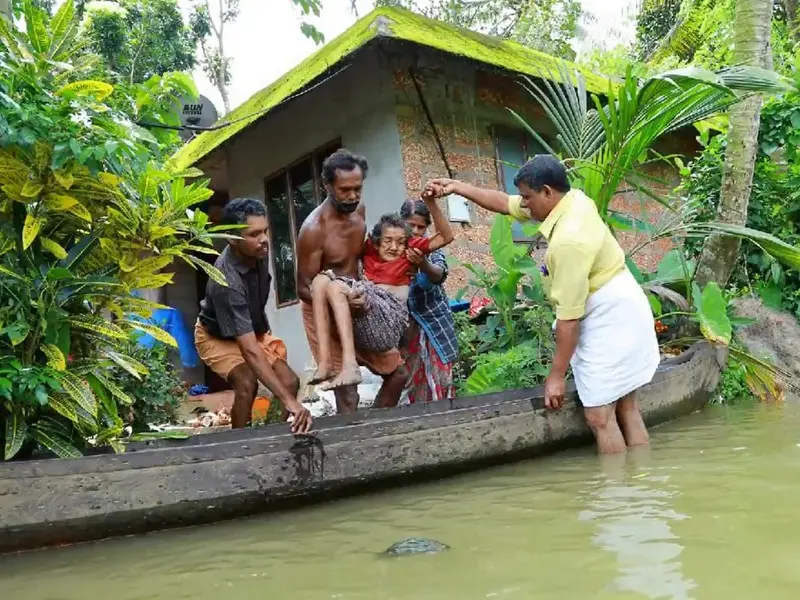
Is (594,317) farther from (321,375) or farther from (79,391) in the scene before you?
(79,391)

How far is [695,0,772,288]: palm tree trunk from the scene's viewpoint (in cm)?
550

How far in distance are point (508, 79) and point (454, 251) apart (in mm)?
1882

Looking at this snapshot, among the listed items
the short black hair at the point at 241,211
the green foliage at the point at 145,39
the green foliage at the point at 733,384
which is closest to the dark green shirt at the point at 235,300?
the short black hair at the point at 241,211

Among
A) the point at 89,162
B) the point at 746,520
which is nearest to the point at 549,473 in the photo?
the point at 746,520

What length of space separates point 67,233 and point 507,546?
7.10 ft

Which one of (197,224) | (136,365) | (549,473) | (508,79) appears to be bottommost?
(549,473)

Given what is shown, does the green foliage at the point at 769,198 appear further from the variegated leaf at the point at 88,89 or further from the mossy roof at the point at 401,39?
the variegated leaf at the point at 88,89

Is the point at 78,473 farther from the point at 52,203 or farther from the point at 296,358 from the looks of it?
the point at 296,358

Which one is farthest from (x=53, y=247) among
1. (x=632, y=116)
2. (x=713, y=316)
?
(x=713, y=316)

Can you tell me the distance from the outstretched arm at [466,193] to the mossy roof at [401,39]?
1336 mm

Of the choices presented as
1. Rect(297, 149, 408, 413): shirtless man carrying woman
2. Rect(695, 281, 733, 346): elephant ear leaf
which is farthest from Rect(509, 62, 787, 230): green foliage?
Rect(297, 149, 408, 413): shirtless man carrying woman

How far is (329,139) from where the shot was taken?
7.07m

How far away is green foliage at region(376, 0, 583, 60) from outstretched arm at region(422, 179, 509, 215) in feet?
44.2

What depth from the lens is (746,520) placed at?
206 centimetres
